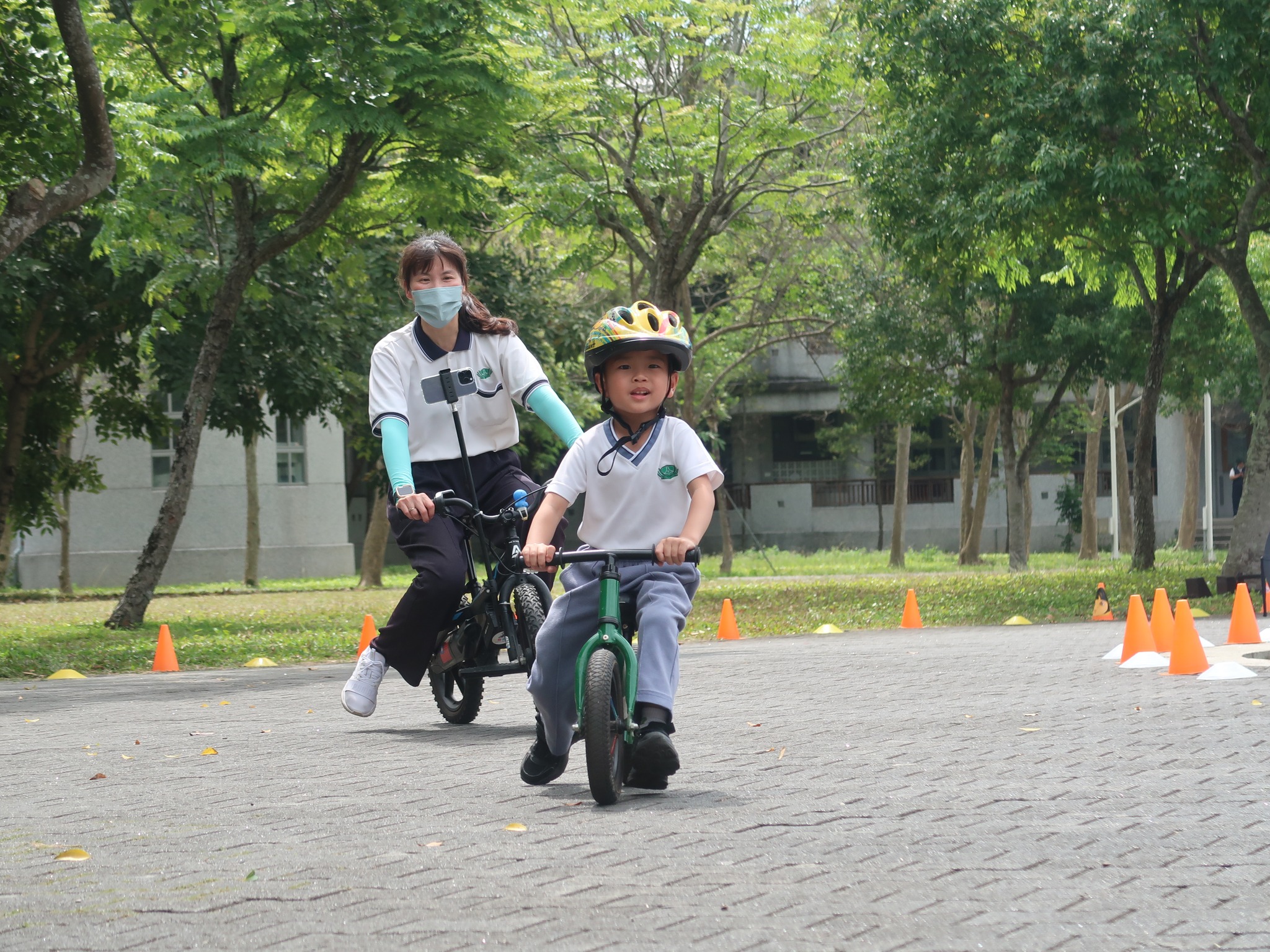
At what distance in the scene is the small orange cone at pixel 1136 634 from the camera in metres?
10.5

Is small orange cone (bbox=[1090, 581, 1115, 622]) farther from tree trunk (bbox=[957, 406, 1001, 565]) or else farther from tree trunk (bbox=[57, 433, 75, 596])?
tree trunk (bbox=[57, 433, 75, 596])

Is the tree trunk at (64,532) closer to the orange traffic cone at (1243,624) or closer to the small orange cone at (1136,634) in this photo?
the orange traffic cone at (1243,624)

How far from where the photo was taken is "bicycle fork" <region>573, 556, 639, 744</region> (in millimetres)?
5098

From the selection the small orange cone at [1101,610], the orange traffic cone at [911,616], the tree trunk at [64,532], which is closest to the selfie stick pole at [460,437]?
the orange traffic cone at [911,616]

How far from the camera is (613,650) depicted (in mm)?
5137

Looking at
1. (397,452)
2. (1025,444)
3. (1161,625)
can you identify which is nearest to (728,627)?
(1161,625)

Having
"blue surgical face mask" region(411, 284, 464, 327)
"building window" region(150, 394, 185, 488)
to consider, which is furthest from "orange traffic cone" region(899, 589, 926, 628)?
"building window" region(150, 394, 185, 488)

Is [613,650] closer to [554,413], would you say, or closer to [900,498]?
[554,413]

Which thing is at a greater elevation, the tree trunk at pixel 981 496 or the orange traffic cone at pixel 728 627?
the tree trunk at pixel 981 496

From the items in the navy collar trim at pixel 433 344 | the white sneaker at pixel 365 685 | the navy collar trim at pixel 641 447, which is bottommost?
the white sneaker at pixel 365 685

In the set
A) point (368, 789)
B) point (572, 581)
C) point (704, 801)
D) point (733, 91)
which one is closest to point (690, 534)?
point (572, 581)

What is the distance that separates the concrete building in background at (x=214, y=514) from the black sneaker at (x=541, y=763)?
27.8 meters

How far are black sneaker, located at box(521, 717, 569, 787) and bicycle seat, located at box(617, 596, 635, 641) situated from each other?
1.54 feet

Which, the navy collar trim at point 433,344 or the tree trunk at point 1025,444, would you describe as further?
the tree trunk at point 1025,444
